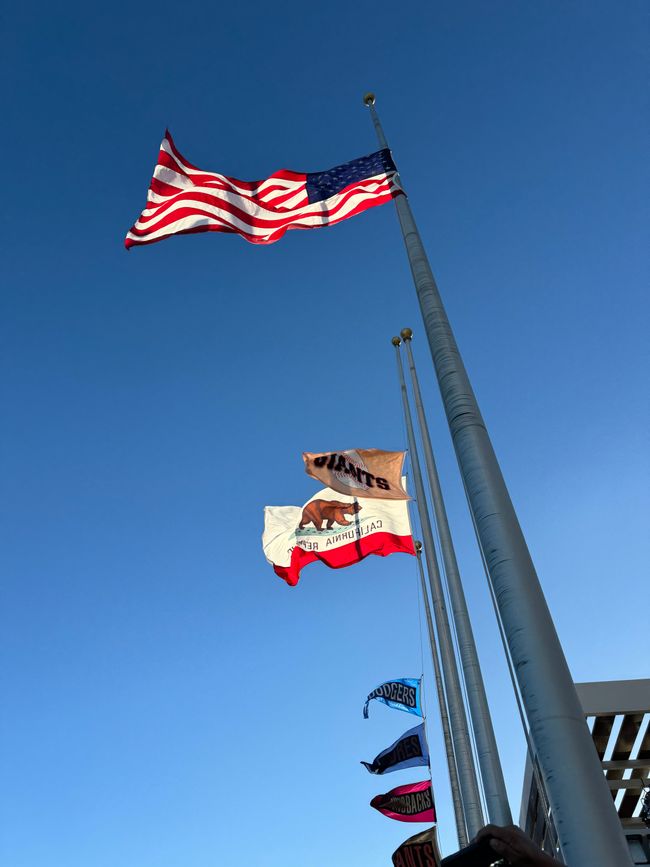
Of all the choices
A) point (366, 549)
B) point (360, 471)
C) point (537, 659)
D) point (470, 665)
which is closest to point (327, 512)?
point (366, 549)

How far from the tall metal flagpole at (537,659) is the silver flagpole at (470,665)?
278 inches

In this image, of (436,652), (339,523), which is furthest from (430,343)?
(436,652)

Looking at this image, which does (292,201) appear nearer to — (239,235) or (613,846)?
(239,235)

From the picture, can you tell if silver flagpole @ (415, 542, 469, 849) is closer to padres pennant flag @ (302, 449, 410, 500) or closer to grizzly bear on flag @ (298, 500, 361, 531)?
grizzly bear on flag @ (298, 500, 361, 531)

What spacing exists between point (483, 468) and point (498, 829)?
3.22m

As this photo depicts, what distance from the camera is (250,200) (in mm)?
11312

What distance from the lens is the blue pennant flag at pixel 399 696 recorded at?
1861 cm

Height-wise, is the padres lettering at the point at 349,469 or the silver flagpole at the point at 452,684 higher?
the padres lettering at the point at 349,469

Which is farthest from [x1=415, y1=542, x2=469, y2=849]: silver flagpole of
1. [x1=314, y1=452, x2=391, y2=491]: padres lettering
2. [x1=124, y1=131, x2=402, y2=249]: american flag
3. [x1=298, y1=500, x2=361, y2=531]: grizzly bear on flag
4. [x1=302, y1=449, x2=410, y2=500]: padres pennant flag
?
[x1=124, y1=131, x2=402, y2=249]: american flag

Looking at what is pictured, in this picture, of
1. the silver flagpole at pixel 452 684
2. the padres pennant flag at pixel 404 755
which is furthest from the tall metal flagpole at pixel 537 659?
the padres pennant flag at pixel 404 755

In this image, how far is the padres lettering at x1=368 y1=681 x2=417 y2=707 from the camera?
1870cm

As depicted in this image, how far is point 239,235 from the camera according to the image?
36.1ft

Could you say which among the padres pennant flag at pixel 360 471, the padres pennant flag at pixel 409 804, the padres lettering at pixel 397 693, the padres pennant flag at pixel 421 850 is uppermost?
the padres pennant flag at pixel 360 471

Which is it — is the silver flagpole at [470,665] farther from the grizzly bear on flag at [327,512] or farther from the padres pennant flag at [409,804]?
the padres pennant flag at [409,804]
